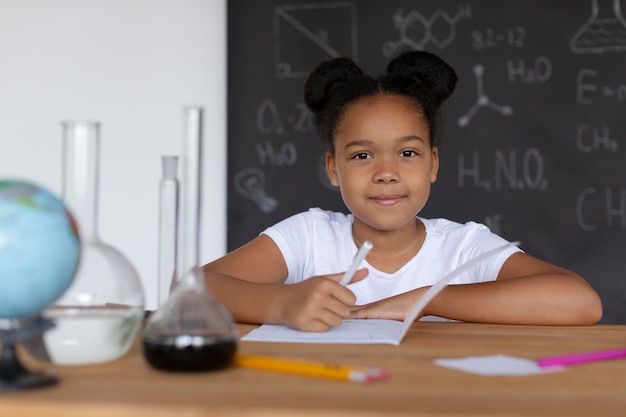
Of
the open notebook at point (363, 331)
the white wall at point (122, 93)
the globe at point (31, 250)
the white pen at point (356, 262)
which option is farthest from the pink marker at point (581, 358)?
the white wall at point (122, 93)

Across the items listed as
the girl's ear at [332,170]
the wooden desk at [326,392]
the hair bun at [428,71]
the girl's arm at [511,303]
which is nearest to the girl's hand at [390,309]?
the girl's arm at [511,303]

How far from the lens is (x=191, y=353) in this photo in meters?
0.78

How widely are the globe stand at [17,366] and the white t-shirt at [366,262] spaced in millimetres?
1087

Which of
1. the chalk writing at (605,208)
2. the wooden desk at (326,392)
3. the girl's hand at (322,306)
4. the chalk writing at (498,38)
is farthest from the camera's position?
the chalk writing at (498,38)

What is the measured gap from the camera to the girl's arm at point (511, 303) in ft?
4.30

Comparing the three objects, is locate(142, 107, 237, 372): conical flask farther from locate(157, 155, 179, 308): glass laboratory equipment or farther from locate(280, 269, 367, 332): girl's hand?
locate(280, 269, 367, 332): girl's hand

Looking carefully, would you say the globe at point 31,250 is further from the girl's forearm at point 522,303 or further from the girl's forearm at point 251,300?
the girl's forearm at point 522,303

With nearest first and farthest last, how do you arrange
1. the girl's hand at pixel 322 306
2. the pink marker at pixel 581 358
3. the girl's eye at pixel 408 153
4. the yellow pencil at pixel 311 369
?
the yellow pencil at pixel 311 369
the pink marker at pixel 581 358
the girl's hand at pixel 322 306
the girl's eye at pixel 408 153

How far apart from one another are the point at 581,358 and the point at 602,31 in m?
2.29

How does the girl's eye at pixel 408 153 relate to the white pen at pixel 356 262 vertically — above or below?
above

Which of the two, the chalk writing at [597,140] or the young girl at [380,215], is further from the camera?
the chalk writing at [597,140]

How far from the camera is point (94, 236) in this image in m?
0.85

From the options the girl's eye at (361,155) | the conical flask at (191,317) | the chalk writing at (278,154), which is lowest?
the conical flask at (191,317)

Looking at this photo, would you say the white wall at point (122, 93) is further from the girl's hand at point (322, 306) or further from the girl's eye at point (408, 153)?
the girl's hand at point (322, 306)
